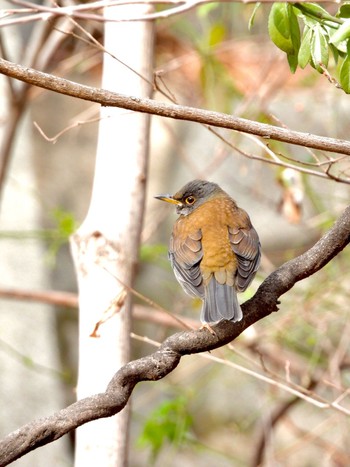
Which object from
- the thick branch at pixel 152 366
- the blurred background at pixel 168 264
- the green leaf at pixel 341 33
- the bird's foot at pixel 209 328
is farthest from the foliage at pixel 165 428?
the green leaf at pixel 341 33

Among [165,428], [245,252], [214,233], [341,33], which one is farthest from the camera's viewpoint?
[165,428]

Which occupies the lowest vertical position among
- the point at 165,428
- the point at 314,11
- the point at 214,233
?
the point at 165,428

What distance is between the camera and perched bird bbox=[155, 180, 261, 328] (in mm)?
3086

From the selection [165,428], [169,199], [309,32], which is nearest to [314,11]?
[309,32]

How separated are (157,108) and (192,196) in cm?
176

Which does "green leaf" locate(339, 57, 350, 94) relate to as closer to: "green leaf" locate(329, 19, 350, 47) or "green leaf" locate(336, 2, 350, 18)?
"green leaf" locate(336, 2, 350, 18)

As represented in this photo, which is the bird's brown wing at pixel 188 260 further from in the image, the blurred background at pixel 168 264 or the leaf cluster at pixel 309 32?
the blurred background at pixel 168 264

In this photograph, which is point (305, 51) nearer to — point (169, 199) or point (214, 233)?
point (214, 233)

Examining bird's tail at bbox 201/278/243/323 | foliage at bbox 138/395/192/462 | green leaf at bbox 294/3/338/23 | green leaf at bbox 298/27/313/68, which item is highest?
green leaf at bbox 294/3/338/23

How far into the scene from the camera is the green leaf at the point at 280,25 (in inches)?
83.4

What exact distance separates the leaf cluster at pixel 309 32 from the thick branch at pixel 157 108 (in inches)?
9.0

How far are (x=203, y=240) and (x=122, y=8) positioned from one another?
3.41 ft

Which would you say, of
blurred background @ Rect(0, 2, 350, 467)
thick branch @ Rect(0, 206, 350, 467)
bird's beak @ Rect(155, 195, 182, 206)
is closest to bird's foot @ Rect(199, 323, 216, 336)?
thick branch @ Rect(0, 206, 350, 467)

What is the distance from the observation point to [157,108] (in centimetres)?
198
